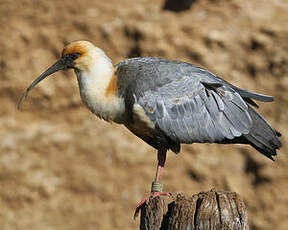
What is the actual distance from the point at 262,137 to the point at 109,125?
4669 millimetres

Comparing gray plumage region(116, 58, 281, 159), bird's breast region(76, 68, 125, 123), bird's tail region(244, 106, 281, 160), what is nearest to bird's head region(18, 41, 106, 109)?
bird's breast region(76, 68, 125, 123)

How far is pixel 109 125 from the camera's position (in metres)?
11.0

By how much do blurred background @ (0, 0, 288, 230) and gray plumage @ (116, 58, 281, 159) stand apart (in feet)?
13.3

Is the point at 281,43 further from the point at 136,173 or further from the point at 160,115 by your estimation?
the point at 160,115

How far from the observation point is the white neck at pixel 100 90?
663cm

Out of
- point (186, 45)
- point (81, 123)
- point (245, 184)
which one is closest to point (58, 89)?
point (81, 123)

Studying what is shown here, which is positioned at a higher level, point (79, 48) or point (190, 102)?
point (79, 48)

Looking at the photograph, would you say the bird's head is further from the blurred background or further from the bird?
the blurred background

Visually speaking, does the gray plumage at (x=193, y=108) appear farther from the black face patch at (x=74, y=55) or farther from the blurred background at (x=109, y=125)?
the blurred background at (x=109, y=125)

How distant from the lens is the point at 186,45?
10977 millimetres

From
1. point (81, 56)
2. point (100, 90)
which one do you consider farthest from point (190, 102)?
point (81, 56)

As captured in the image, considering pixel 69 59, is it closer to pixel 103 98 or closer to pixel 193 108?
pixel 103 98

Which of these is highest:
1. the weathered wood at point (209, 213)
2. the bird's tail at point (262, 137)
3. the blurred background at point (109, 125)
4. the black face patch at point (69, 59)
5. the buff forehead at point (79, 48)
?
the buff forehead at point (79, 48)

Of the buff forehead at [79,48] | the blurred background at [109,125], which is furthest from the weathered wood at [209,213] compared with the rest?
the blurred background at [109,125]
